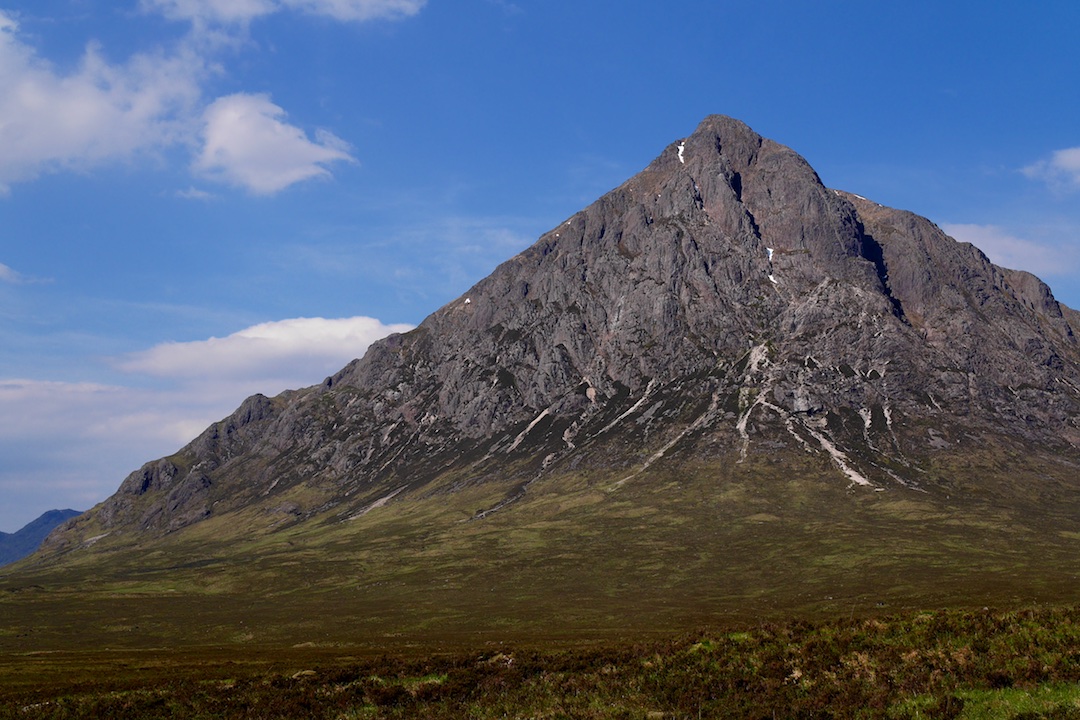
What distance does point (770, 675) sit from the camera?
2880 centimetres

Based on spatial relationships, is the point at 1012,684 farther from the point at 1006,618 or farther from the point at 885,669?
the point at 1006,618

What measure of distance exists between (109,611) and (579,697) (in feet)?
631

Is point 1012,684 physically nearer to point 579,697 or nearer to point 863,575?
point 579,697

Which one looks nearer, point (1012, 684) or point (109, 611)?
point (1012, 684)

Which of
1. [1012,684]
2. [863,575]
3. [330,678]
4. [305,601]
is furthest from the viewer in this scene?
[305,601]

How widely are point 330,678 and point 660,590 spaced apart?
5772 inches

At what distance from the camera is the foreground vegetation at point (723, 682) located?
78.3 feet

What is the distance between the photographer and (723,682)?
28.9 metres

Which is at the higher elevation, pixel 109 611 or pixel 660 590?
pixel 109 611

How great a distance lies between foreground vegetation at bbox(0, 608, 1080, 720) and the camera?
940 inches

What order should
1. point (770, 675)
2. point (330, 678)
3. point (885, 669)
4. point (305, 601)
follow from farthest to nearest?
point (305, 601)
point (330, 678)
point (770, 675)
point (885, 669)

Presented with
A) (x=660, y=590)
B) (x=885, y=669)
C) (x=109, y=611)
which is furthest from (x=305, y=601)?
(x=885, y=669)

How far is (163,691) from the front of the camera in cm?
4000

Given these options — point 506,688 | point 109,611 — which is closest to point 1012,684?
point 506,688
